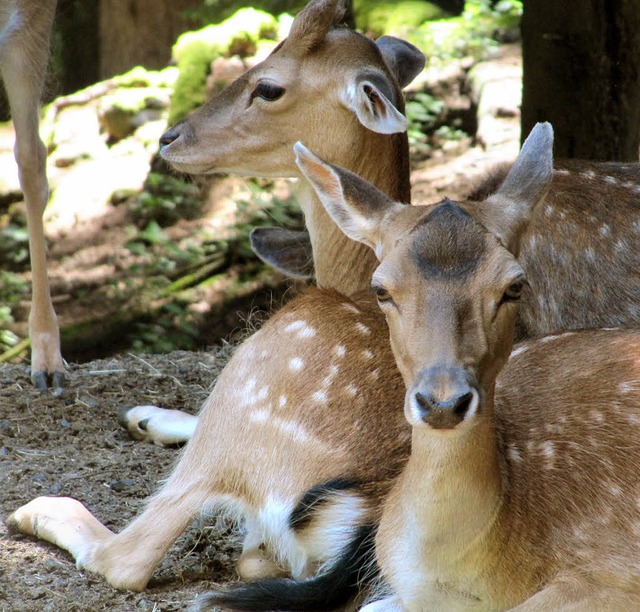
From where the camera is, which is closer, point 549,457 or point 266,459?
point 549,457

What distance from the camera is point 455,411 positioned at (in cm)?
269

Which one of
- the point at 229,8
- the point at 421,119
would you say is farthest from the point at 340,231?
the point at 229,8

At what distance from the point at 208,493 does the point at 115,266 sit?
5.11 m

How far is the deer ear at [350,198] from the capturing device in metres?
3.32

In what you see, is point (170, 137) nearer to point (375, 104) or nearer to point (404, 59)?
point (375, 104)


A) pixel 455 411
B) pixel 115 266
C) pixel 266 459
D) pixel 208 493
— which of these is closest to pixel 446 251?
pixel 455 411

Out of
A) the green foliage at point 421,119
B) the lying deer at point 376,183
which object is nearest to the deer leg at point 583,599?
the lying deer at point 376,183

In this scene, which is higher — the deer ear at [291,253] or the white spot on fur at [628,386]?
the white spot on fur at [628,386]

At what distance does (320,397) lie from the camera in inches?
145

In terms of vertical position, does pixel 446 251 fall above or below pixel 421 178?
above

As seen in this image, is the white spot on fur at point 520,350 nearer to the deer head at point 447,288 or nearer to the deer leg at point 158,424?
the deer head at point 447,288

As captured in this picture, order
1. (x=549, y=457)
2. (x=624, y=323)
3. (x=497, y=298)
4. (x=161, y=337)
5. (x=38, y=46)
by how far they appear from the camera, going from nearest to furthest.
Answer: (x=497, y=298), (x=549, y=457), (x=624, y=323), (x=38, y=46), (x=161, y=337)

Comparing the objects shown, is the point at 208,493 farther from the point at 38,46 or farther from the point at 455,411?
the point at 38,46

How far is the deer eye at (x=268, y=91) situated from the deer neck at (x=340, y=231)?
0.37 meters
